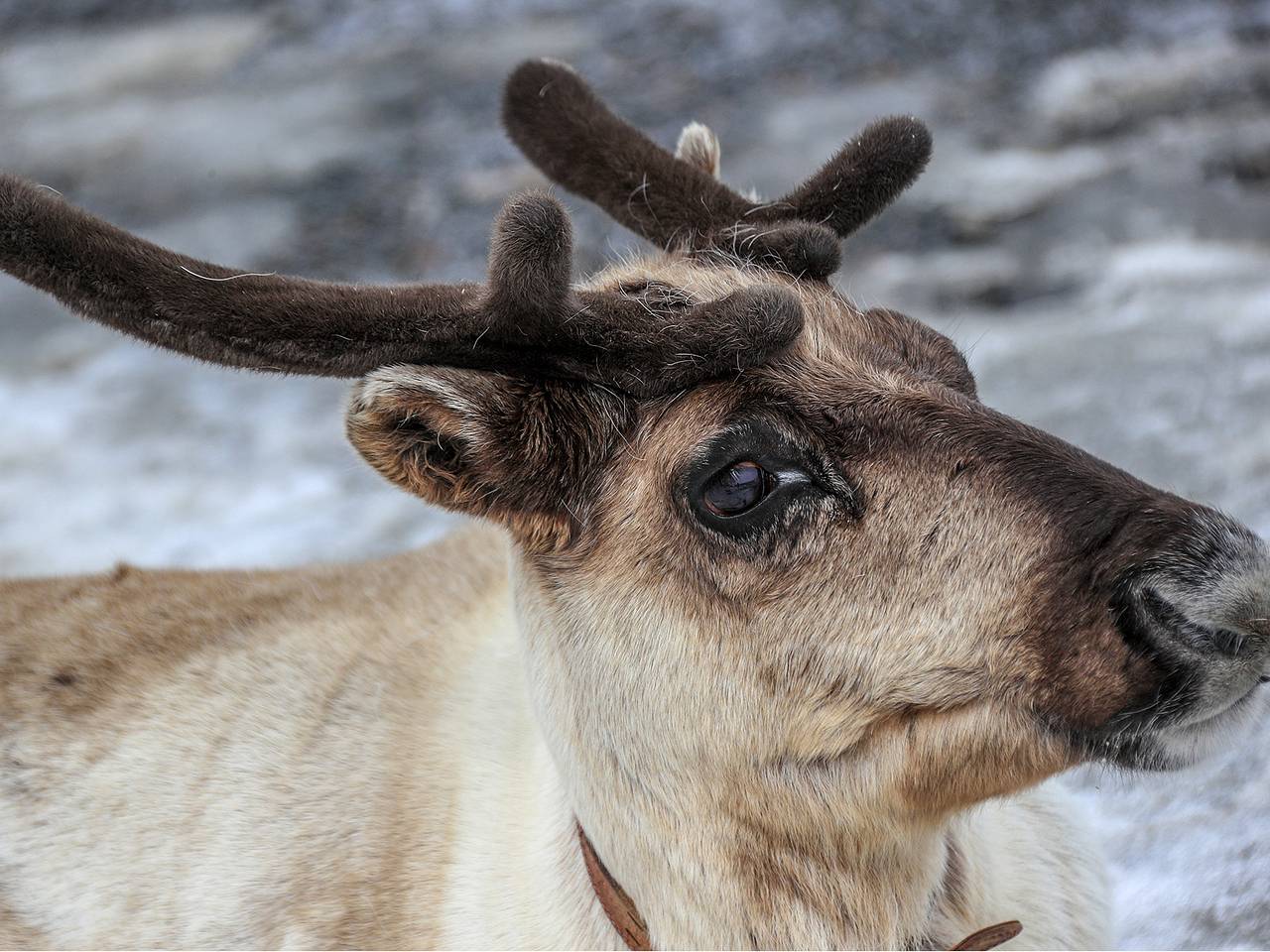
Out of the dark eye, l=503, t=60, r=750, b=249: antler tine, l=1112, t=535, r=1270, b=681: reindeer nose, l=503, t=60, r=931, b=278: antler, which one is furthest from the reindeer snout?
l=503, t=60, r=750, b=249: antler tine

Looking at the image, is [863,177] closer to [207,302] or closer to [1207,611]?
[1207,611]

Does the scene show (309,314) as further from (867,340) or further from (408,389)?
(867,340)

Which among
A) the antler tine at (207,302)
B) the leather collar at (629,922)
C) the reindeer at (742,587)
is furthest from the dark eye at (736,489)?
the leather collar at (629,922)

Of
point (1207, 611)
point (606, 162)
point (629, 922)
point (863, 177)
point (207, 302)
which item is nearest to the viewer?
point (1207, 611)

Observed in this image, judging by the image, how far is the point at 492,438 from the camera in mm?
2535

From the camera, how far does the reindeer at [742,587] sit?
2.36 m

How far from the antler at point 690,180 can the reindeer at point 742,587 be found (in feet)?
0.04

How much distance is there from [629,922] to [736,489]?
92 cm

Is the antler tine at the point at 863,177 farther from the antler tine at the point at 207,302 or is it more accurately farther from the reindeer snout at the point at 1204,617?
the reindeer snout at the point at 1204,617

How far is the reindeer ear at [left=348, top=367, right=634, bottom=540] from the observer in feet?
8.11

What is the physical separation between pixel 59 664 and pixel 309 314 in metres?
1.63

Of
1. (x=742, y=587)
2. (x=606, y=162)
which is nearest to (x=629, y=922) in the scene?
(x=742, y=587)

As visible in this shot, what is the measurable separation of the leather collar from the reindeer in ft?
0.03

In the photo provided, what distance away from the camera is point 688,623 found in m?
2.54
